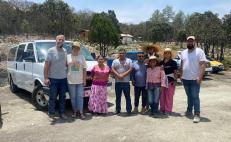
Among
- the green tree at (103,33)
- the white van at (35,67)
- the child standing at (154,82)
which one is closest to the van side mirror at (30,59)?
the white van at (35,67)

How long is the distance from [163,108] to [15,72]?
5474 millimetres

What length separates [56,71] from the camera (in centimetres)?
800

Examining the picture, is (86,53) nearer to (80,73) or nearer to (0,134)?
(80,73)

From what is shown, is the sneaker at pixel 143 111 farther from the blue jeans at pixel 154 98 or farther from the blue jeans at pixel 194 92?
the blue jeans at pixel 194 92

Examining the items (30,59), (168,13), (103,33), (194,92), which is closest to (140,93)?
(194,92)

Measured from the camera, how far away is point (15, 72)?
1160 centimetres

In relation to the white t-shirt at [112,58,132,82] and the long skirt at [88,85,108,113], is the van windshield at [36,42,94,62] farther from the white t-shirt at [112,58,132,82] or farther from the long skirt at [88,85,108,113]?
the white t-shirt at [112,58,132,82]

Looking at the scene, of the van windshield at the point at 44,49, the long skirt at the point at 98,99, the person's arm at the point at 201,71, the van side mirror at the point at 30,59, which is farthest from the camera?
the van side mirror at the point at 30,59

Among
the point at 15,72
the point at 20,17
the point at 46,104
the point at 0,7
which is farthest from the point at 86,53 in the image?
the point at 20,17

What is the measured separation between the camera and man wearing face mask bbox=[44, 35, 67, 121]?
7.92 meters

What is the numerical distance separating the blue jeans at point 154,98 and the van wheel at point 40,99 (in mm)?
2734

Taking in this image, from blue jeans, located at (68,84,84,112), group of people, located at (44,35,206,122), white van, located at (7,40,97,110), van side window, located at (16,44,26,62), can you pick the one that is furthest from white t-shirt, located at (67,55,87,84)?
van side window, located at (16,44,26,62)

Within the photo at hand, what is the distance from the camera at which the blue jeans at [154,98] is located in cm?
839

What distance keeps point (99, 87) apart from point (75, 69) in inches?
33.0
